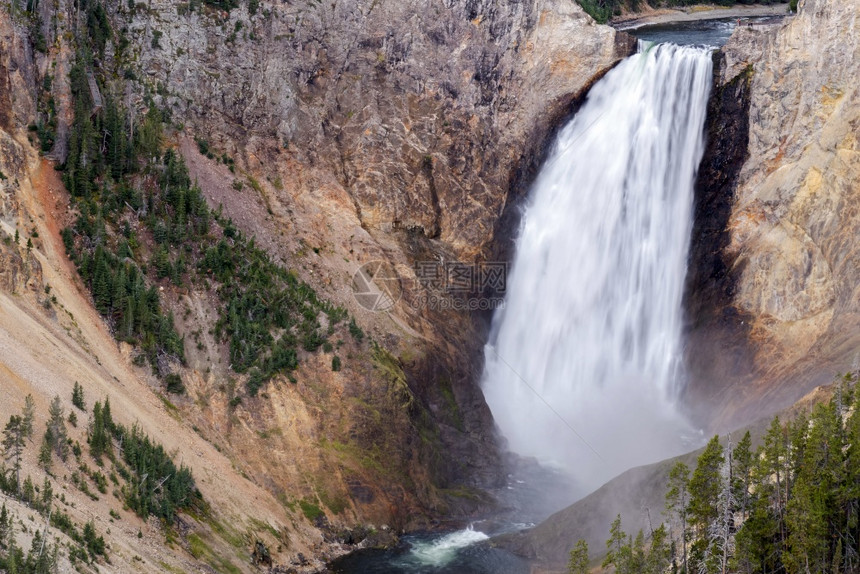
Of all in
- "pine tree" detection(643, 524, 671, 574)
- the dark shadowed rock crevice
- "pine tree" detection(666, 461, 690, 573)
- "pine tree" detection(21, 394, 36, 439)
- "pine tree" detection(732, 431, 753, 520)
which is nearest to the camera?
"pine tree" detection(643, 524, 671, 574)

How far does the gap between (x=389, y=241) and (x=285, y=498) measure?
24110 mm

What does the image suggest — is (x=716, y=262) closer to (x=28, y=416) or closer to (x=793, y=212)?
(x=793, y=212)

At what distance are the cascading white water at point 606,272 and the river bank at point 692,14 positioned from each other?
20.6 metres

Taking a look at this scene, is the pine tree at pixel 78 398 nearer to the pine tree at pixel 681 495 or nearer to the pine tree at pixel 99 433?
the pine tree at pixel 99 433

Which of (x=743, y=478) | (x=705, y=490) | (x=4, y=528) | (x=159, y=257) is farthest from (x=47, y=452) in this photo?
(x=743, y=478)

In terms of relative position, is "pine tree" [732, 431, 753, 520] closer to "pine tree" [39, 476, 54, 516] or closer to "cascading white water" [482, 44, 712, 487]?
"cascading white water" [482, 44, 712, 487]

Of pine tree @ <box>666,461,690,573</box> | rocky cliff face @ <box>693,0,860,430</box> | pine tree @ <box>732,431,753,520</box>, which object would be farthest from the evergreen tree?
rocky cliff face @ <box>693,0,860,430</box>

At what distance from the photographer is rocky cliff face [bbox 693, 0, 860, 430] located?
7762 cm

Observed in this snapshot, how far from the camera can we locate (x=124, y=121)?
77.9 meters

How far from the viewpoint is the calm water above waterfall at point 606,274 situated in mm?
86750

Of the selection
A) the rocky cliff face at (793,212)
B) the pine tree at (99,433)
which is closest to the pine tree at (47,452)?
the pine tree at (99,433)
